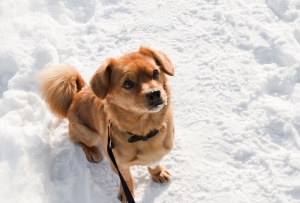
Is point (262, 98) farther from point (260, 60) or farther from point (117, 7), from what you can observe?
point (117, 7)

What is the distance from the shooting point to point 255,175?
3.38 metres

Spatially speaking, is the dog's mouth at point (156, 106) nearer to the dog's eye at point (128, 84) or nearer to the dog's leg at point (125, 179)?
the dog's eye at point (128, 84)

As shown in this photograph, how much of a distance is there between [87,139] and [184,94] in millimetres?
1438

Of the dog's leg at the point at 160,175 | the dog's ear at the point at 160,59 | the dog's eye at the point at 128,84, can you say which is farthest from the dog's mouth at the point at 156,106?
the dog's leg at the point at 160,175

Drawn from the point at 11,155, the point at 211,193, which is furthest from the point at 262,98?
the point at 11,155

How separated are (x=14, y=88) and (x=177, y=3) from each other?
2.96 m

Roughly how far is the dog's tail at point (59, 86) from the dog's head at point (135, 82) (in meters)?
0.92

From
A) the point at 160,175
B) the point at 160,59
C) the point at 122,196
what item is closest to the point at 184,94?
the point at 160,175

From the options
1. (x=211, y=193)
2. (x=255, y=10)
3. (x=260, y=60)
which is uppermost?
(x=255, y=10)

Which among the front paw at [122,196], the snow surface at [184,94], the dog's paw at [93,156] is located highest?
the snow surface at [184,94]

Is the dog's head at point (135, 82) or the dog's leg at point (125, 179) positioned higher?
the dog's head at point (135, 82)

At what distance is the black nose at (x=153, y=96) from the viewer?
8.59ft

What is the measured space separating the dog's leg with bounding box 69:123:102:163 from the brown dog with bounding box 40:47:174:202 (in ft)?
0.46

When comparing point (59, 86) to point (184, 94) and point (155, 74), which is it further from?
point (184, 94)
